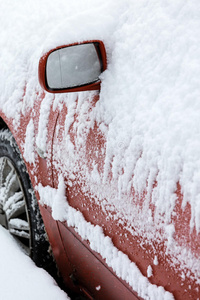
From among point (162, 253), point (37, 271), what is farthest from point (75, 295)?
point (162, 253)

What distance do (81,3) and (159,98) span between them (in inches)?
31.7

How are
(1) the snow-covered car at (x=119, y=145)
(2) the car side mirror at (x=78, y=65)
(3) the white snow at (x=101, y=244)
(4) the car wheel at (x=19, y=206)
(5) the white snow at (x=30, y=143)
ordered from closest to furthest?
(1) the snow-covered car at (x=119, y=145), (3) the white snow at (x=101, y=244), (2) the car side mirror at (x=78, y=65), (5) the white snow at (x=30, y=143), (4) the car wheel at (x=19, y=206)

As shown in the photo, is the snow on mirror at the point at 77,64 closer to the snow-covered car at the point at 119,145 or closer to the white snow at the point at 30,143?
the snow-covered car at the point at 119,145

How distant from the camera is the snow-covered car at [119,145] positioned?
3.49ft

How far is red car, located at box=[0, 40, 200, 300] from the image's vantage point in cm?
110

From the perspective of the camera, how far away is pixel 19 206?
227 cm

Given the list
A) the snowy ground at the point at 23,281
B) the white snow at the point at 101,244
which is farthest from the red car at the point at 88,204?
the snowy ground at the point at 23,281

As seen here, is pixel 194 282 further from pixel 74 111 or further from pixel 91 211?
pixel 74 111

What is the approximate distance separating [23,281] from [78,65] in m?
1.14

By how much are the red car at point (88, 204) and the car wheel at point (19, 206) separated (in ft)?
0.05

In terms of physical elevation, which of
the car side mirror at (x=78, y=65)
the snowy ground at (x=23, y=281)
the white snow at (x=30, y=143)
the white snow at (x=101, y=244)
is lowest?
the snowy ground at (x=23, y=281)

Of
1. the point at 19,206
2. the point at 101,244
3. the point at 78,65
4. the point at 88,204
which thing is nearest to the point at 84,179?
the point at 88,204

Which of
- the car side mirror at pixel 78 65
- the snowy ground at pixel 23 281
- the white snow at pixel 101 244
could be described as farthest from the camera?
the snowy ground at pixel 23 281

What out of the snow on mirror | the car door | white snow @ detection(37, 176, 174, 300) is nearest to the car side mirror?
the snow on mirror
